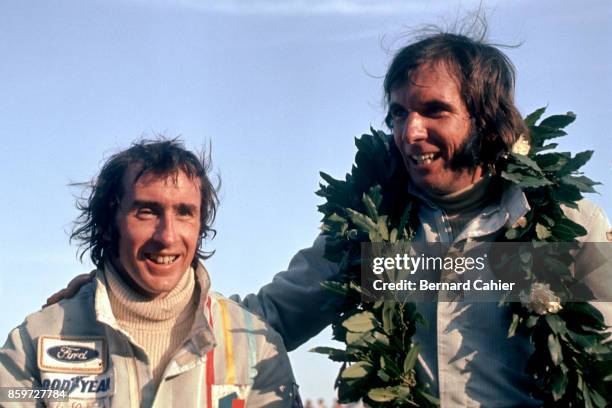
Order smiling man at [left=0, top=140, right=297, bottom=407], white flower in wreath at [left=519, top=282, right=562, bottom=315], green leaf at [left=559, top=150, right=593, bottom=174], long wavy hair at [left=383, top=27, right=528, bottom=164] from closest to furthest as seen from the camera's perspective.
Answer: smiling man at [left=0, top=140, right=297, bottom=407] < white flower in wreath at [left=519, top=282, right=562, bottom=315] < green leaf at [left=559, top=150, right=593, bottom=174] < long wavy hair at [left=383, top=27, right=528, bottom=164]

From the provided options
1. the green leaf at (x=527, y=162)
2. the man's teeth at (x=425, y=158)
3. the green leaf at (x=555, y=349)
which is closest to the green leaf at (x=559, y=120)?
the green leaf at (x=527, y=162)

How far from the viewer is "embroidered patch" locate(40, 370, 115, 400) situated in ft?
17.1

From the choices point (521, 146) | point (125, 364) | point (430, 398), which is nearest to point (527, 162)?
point (521, 146)

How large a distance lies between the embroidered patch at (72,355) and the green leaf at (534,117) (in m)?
2.78

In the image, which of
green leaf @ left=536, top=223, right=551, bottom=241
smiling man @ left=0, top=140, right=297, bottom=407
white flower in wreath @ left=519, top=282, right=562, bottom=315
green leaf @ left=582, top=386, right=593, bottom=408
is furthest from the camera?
green leaf @ left=536, top=223, right=551, bottom=241

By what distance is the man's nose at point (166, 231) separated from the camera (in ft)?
17.3

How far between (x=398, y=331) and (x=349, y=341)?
11.3 inches

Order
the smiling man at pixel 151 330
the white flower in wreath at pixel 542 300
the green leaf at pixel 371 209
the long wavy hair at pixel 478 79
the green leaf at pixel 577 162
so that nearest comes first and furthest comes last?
1. the smiling man at pixel 151 330
2. the white flower in wreath at pixel 542 300
3. the green leaf at pixel 577 162
4. the green leaf at pixel 371 209
5. the long wavy hair at pixel 478 79

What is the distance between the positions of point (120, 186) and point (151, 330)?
2.84 feet

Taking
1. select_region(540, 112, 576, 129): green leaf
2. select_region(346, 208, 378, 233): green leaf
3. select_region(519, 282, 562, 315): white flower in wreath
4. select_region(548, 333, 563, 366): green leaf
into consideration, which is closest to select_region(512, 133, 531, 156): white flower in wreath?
select_region(540, 112, 576, 129): green leaf

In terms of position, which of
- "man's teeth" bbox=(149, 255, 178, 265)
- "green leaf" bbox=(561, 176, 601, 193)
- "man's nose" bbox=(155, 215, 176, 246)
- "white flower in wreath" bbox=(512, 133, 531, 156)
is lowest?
"man's teeth" bbox=(149, 255, 178, 265)

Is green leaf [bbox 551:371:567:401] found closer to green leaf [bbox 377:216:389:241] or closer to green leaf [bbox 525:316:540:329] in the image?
green leaf [bbox 525:316:540:329]

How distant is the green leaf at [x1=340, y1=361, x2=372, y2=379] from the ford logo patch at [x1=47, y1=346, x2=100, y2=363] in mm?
1335

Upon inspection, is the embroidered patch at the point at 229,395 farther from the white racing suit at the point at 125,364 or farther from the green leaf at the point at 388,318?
the green leaf at the point at 388,318
